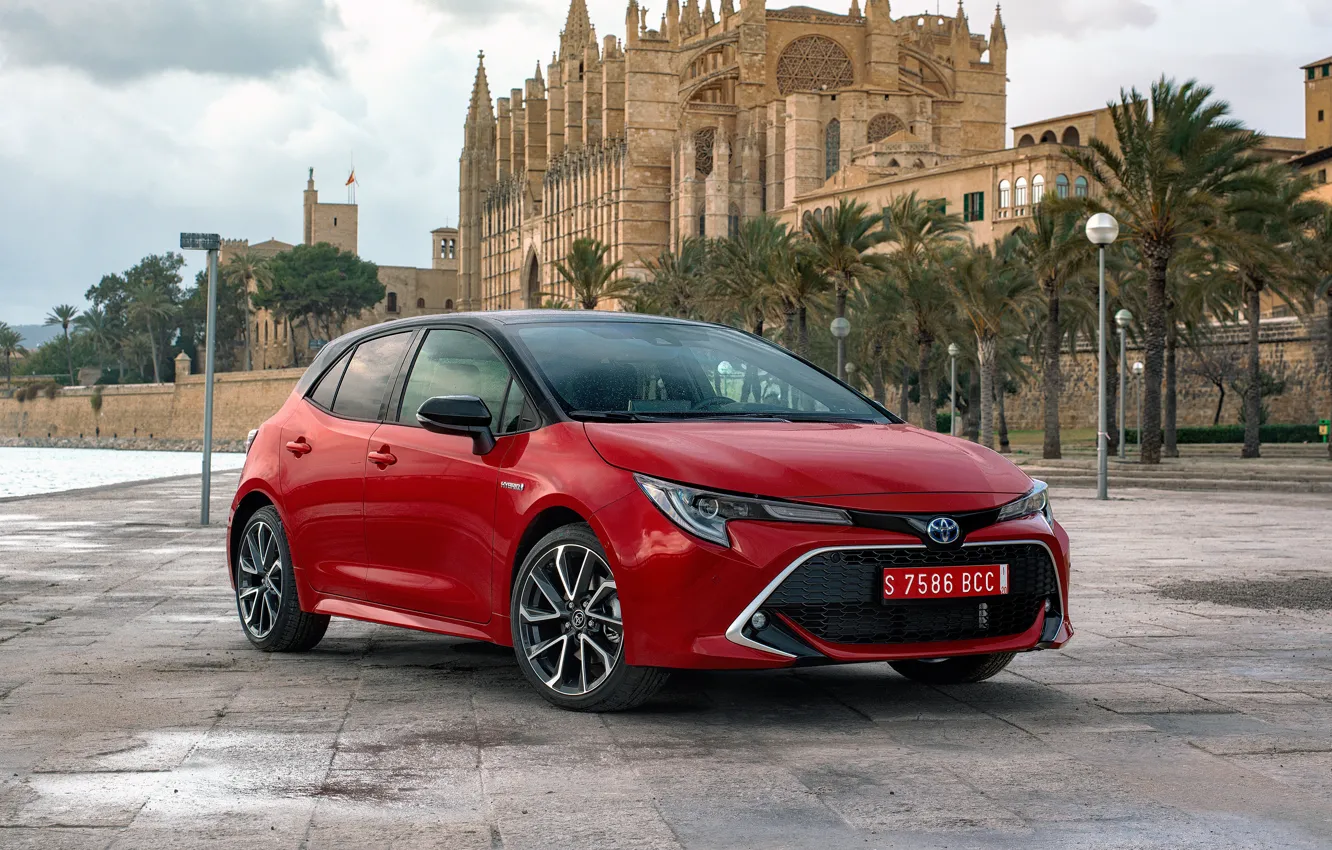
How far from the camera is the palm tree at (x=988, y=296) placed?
40.9 meters

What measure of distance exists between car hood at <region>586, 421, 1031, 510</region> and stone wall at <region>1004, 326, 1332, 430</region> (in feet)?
152

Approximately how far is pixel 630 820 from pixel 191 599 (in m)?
6.16

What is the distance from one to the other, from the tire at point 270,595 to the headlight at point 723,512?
256 centimetres

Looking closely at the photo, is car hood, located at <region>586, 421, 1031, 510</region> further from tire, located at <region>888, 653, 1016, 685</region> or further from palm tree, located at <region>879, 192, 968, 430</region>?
palm tree, located at <region>879, 192, 968, 430</region>

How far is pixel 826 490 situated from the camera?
5012 millimetres

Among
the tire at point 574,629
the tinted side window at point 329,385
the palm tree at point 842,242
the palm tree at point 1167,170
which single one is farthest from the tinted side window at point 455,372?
the palm tree at point 842,242

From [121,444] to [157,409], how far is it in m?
4.63

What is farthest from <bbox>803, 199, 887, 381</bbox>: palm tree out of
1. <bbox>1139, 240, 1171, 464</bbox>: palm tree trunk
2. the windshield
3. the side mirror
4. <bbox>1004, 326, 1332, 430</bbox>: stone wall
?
the side mirror

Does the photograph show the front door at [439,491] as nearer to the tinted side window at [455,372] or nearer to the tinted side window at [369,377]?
the tinted side window at [455,372]

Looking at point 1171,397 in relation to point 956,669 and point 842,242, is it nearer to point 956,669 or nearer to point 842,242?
point 842,242

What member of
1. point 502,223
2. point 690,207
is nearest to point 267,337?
point 502,223

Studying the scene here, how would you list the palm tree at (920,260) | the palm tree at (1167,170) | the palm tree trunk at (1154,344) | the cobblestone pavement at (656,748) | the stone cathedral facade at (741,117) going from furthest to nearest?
the stone cathedral facade at (741,117)
the palm tree at (920,260)
the palm tree trunk at (1154,344)
the palm tree at (1167,170)
the cobblestone pavement at (656,748)

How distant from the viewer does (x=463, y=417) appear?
5730 mm

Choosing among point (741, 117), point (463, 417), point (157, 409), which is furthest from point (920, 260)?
point (157, 409)
